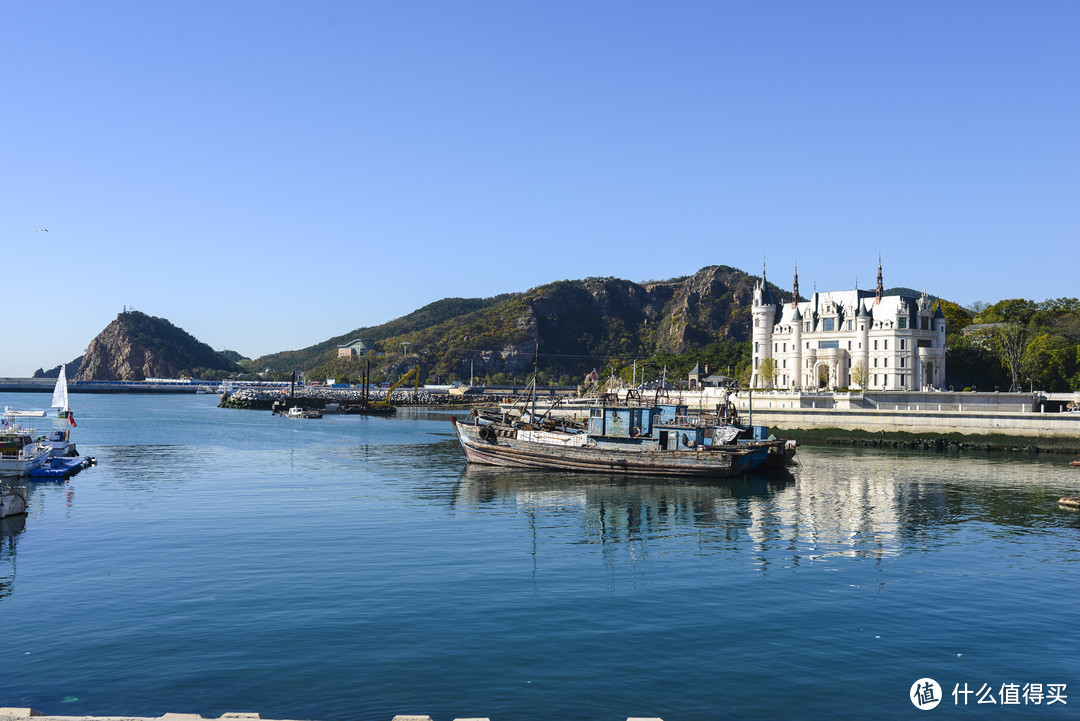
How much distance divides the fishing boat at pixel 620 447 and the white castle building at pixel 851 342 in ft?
276

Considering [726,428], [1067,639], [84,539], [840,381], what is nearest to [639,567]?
[1067,639]

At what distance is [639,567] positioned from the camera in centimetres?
3381

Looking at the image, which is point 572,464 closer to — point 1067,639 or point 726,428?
point 726,428

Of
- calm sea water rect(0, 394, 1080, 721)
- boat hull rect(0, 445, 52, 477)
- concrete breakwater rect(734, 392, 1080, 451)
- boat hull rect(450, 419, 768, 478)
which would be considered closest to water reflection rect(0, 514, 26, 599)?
calm sea water rect(0, 394, 1080, 721)

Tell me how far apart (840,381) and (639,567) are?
13017cm

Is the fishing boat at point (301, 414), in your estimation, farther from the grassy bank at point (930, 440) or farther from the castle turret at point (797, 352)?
the grassy bank at point (930, 440)

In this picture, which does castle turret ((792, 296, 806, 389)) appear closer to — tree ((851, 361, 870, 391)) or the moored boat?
tree ((851, 361, 870, 391))

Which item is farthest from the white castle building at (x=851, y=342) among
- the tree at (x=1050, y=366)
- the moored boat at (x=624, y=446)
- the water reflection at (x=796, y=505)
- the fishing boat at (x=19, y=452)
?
the fishing boat at (x=19, y=452)

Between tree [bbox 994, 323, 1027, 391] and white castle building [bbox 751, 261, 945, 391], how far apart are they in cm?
956

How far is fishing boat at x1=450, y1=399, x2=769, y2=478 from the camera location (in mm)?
67312

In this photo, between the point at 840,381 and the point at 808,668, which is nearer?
the point at 808,668

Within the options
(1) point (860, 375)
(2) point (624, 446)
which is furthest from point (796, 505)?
(1) point (860, 375)

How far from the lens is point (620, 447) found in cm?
6862

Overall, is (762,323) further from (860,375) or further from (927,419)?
(927,419)
